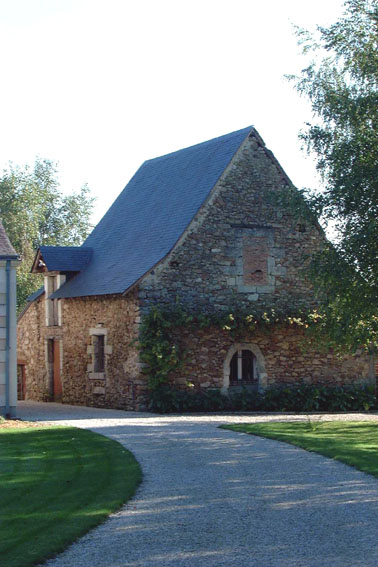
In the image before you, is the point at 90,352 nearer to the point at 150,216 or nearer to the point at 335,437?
the point at 150,216

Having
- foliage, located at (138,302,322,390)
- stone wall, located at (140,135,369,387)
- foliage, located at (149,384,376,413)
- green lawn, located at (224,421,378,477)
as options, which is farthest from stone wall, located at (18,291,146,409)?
green lawn, located at (224,421,378,477)

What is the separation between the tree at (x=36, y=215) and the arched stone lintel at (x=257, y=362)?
19.3 meters

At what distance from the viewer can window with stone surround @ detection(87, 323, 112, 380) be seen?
925 inches

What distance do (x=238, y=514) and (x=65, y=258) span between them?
18.7 meters

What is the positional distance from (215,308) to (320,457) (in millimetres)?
10665

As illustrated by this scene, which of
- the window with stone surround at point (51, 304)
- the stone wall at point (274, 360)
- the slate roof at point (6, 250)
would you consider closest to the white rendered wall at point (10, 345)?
the slate roof at point (6, 250)

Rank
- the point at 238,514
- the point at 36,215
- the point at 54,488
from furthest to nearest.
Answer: the point at 36,215 < the point at 54,488 < the point at 238,514

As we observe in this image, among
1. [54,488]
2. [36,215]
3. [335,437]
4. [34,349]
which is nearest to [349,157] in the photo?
[335,437]

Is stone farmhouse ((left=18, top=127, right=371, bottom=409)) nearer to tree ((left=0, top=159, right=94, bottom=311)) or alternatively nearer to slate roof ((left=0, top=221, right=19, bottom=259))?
slate roof ((left=0, top=221, right=19, bottom=259))

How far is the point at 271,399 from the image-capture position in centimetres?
2253

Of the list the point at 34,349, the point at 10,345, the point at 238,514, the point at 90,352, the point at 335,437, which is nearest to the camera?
the point at 238,514

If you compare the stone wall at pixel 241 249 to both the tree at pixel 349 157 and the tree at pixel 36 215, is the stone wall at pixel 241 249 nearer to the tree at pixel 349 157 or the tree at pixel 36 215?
the tree at pixel 349 157

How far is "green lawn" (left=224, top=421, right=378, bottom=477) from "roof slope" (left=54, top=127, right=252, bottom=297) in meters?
6.17

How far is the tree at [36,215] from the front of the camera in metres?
41.8
